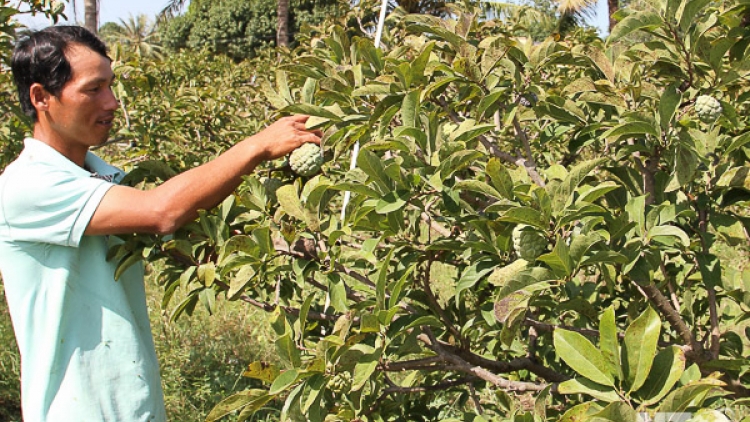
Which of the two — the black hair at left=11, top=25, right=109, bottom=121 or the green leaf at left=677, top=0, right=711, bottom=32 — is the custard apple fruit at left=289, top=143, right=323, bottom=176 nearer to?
the black hair at left=11, top=25, right=109, bottom=121

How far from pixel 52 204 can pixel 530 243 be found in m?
0.93

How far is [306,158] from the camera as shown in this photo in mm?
1450

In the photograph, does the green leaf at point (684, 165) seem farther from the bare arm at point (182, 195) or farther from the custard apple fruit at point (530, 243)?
the bare arm at point (182, 195)

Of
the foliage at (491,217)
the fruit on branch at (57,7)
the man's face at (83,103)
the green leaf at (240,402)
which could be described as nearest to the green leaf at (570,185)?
the foliage at (491,217)

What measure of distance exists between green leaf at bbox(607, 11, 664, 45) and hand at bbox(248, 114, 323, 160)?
616 mm

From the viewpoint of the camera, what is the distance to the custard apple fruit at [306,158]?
1.45m

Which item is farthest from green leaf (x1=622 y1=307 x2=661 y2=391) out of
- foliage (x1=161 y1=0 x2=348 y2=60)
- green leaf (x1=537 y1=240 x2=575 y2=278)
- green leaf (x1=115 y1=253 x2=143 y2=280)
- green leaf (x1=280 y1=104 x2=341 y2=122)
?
Result: foliage (x1=161 y1=0 x2=348 y2=60)

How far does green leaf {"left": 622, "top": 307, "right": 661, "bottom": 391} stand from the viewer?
0.89 metres

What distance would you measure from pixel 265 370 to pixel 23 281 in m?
0.62

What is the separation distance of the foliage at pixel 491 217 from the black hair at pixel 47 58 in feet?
0.90

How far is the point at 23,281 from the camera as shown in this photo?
58.6 inches

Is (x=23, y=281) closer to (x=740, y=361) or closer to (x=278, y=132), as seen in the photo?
(x=278, y=132)

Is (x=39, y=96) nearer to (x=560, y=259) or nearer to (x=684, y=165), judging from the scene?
(x=560, y=259)

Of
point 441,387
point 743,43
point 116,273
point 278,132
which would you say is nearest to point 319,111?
point 278,132
